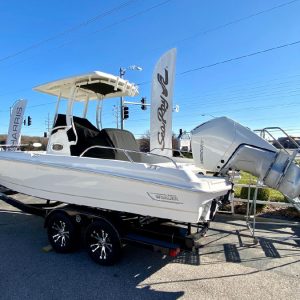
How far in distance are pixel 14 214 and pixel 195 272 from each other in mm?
5372

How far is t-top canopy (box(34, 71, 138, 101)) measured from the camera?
5.82 m

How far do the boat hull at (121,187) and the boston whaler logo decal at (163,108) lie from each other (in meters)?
3.33

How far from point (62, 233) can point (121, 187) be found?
1551mm

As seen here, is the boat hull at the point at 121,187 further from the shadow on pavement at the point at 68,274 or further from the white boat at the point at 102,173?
the shadow on pavement at the point at 68,274

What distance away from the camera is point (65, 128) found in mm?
5945

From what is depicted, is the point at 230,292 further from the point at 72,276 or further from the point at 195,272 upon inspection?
the point at 72,276

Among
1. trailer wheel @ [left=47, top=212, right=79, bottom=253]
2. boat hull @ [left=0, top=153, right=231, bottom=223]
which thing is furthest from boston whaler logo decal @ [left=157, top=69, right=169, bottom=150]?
trailer wheel @ [left=47, top=212, right=79, bottom=253]

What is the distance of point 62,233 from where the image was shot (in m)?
5.22

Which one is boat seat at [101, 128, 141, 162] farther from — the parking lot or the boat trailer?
the parking lot

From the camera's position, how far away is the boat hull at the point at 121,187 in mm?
4016

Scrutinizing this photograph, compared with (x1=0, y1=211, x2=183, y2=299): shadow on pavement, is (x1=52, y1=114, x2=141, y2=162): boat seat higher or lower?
higher

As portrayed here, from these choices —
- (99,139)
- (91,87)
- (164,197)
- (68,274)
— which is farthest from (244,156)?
(91,87)

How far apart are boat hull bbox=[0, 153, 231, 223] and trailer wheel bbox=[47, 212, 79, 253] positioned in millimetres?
318

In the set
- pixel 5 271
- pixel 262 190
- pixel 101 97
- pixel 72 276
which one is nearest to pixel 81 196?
pixel 72 276
